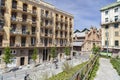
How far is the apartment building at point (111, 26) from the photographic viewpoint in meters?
54.4

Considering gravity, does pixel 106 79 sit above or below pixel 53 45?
below

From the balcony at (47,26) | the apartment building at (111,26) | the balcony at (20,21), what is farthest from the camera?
the apartment building at (111,26)

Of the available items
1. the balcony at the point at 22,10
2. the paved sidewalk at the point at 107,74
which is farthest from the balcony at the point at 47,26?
the paved sidewalk at the point at 107,74

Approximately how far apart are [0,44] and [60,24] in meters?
27.0

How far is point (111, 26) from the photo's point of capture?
5703 centimetres

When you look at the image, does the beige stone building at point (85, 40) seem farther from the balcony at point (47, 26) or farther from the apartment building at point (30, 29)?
the balcony at point (47, 26)

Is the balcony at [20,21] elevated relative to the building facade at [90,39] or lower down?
elevated

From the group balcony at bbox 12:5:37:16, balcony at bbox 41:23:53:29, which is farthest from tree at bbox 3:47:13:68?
balcony at bbox 41:23:53:29

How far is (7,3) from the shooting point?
3834 cm

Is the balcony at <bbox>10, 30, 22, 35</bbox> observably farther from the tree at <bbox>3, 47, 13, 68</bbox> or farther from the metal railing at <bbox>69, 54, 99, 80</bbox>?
the metal railing at <bbox>69, 54, 99, 80</bbox>

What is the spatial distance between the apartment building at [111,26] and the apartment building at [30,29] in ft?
50.1

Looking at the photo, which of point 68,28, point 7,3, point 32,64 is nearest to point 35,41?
point 32,64

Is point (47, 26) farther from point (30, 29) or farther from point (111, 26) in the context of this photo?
point (111, 26)

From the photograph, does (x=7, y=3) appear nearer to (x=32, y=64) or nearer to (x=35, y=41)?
(x=35, y=41)
